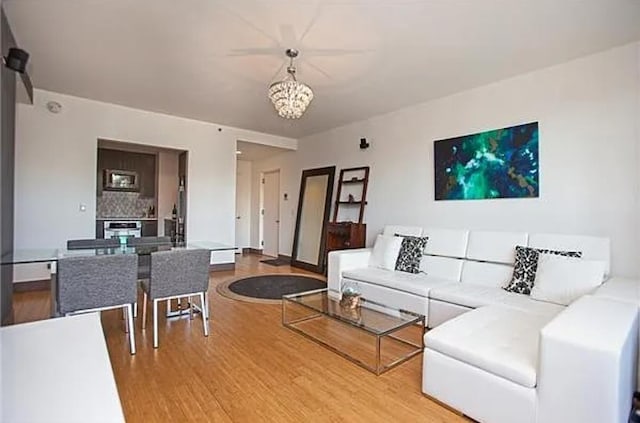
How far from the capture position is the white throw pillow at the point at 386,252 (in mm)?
4027

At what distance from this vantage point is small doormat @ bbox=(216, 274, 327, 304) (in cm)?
427

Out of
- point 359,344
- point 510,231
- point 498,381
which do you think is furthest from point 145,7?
point 510,231

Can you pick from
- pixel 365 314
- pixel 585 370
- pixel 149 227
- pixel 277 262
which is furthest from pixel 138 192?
pixel 585 370

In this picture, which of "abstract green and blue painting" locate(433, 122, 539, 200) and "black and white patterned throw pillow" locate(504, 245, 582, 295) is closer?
"black and white patterned throw pillow" locate(504, 245, 582, 295)

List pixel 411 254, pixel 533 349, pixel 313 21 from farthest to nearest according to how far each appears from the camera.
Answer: pixel 411 254
pixel 313 21
pixel 533 349

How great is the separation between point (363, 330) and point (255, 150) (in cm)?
558

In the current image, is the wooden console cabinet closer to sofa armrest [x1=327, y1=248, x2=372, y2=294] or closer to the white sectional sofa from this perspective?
sofa armrest [x1=327, y1=248, x2=372, y2=294]

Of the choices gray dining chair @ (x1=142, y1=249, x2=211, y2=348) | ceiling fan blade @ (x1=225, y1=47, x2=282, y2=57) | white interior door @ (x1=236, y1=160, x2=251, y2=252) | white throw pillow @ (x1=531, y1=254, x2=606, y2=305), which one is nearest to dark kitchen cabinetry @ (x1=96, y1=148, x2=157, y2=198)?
white interior door @ (x1=236, y1=160, x2=251, y2=252)

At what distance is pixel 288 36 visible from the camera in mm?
2803

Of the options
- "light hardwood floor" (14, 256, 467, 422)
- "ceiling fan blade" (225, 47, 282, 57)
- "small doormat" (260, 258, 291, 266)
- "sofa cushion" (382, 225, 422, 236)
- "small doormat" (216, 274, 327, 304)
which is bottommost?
"light hardwood floor" (14, 256, 467, 422)

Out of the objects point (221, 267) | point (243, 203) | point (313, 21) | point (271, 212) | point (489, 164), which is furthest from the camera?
point (243, 203)

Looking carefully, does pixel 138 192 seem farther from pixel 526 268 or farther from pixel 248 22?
pixel 526 268

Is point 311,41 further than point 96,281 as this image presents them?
Yes

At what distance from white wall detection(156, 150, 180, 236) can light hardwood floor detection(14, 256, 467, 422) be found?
4101 mm
